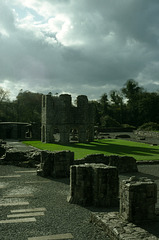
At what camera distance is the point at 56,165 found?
13828 millimetres

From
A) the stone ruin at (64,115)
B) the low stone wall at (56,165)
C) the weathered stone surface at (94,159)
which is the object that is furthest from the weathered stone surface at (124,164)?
the stone ruin at (64,115)

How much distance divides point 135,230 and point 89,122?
3004 centimetres

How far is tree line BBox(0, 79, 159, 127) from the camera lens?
65312 mm

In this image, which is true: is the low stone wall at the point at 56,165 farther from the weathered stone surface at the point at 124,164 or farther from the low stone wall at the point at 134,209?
the low stone wall at the point at 134,209

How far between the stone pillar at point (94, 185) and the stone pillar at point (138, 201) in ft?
5.73

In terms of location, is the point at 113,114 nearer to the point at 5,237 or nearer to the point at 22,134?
the point at 22,134

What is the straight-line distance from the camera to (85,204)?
9164mm

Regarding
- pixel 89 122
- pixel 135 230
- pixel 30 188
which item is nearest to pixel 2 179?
pixel 30 188

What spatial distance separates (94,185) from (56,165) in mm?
4897

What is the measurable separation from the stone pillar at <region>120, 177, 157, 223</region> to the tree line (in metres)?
55.7

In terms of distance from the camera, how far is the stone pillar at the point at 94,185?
29.7 ft

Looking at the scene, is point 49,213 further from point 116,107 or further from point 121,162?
point 116,107

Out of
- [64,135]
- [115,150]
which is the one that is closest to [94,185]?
[115,150]

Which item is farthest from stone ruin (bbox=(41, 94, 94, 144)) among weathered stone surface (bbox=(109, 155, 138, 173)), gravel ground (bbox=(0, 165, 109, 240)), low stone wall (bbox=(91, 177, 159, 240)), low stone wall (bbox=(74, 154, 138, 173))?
low stone wall (bbox=(91, 177, 159, 240))
